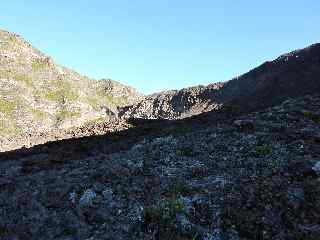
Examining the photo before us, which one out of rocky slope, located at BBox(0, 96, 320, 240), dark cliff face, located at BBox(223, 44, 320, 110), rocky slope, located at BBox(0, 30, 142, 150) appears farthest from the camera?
rocky slope, located at BBox(0, 30, 142, 150)

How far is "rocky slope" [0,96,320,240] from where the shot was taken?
19391 mm

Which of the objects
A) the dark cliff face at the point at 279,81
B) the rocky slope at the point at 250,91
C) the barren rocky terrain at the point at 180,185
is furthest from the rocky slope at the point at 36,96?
the barren rocky terrain at the point at 180,185

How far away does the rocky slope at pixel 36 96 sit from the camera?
99.2 m

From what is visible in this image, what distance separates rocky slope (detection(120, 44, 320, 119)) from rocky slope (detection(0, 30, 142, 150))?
12040 millimetres

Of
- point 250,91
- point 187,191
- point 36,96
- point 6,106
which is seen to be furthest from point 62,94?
point 187,191

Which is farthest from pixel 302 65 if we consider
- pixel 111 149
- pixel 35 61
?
pixel 35 61

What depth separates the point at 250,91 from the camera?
9462 cm

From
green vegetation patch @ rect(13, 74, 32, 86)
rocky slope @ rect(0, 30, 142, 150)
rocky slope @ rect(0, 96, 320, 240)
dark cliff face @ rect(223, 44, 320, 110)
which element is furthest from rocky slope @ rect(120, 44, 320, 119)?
rocky slope @ rect(0, 96, 320, 240)

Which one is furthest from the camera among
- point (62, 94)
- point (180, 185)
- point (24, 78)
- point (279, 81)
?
point (62, 94)

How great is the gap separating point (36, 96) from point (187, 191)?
9203 cm

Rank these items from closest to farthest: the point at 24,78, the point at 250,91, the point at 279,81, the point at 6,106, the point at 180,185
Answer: the point at 180,185 < the point at 279,81 < the point at 250,91 < the point at 6,106 < the point at 24,78

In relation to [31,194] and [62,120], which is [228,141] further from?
[62,120]

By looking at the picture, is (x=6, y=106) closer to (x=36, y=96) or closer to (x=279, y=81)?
(x=36, y=96)

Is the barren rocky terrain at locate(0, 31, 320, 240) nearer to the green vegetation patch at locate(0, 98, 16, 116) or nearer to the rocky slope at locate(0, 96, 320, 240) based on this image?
the rocky slope at locate(0, 96, 320, 240)
